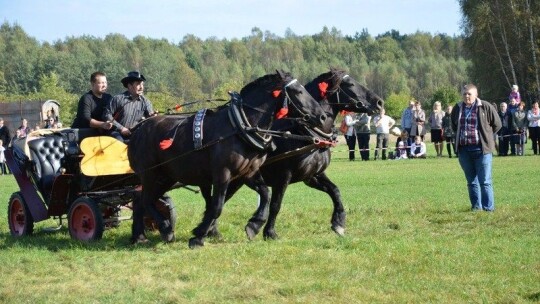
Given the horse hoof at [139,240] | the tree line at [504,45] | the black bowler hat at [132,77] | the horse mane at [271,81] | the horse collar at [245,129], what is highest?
the tree line at [504,45]

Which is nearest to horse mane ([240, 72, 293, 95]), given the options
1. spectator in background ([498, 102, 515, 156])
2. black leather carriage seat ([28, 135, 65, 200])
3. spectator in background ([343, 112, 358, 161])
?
black leather carriage seat ([28, 135, 65, 200])

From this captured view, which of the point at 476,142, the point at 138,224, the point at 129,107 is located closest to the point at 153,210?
the point at 138,224

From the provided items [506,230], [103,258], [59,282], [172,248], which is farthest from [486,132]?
[59,282]

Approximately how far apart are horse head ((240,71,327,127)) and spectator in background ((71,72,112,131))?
2.58m

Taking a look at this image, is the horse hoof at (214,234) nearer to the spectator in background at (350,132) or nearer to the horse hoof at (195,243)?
the horse hoof at (195,243)

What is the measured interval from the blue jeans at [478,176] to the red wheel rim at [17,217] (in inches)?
261

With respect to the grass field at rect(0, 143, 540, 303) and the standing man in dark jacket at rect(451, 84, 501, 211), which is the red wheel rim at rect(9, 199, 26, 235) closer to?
the grass field at rect(0, 143, 540, 303)

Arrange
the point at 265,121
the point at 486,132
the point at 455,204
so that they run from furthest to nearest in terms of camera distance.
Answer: the point at 455,204 < the point at 486,132 < the point at 265,121

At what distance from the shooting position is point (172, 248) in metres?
10.5

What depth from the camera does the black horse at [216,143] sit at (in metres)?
10.2

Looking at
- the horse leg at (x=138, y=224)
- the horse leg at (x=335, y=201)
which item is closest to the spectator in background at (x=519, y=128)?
the horse leg at (x=335, y=201)

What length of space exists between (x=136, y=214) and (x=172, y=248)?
3.30 feet

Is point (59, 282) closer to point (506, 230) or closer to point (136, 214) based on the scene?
point (136, 214)

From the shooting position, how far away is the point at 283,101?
10453 millimetres
